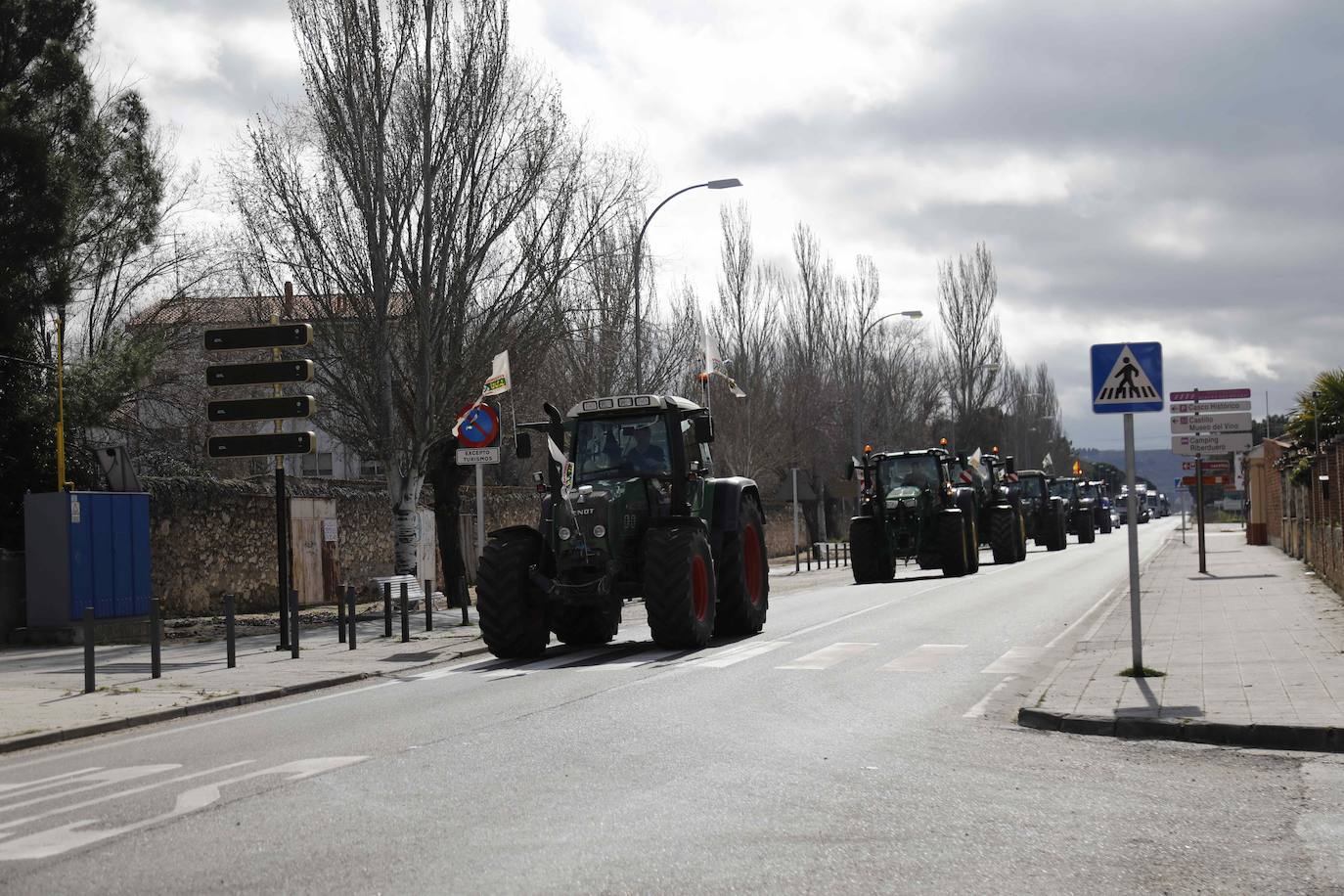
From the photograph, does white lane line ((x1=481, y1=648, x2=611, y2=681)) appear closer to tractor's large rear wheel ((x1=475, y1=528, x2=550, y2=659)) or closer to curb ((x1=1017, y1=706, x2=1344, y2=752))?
tractor's large rear wheel ((x1=475, y1=528, x2=550, y2=659))

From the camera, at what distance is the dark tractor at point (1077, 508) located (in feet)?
189

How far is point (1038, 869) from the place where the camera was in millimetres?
6297

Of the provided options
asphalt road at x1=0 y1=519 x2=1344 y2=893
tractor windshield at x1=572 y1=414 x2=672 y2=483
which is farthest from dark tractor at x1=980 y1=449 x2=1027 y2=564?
asphalt road at x1=0 y1=519 x2=1344 y2=893

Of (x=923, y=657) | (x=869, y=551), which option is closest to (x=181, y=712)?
(x=923, y=657)

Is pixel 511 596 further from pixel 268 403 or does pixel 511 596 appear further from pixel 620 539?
pixel 268 403

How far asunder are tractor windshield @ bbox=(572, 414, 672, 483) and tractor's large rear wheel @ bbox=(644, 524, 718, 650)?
1.12m

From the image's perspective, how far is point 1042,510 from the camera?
4991cm

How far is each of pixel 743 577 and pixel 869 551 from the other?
45.8ft

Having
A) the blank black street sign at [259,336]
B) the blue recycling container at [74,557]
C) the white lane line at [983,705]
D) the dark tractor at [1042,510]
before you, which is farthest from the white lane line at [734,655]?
the dark tractor at [1042,510]

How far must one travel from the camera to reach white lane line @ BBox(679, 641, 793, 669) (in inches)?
605

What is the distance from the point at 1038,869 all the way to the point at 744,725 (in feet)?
15.2

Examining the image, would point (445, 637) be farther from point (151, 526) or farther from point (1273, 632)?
point (1273, 632)

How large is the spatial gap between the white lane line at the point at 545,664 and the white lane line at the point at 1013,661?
4.59 m

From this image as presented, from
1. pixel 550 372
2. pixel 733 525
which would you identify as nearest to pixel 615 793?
pixel 733 525
